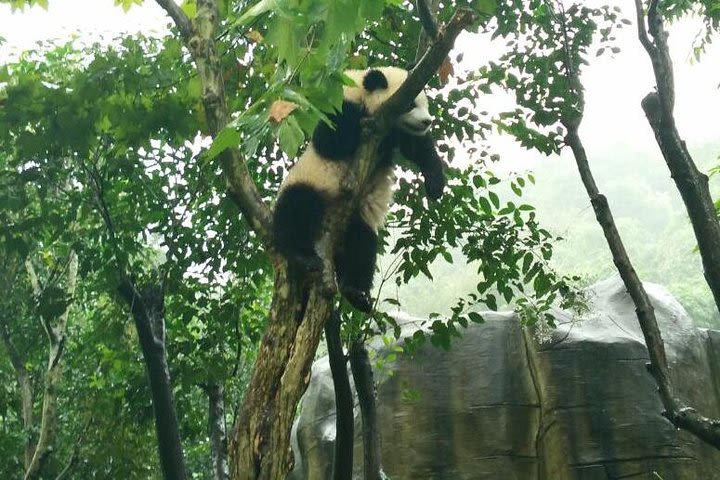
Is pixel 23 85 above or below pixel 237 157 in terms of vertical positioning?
above

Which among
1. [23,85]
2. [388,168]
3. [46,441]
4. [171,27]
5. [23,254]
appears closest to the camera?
[23,85]

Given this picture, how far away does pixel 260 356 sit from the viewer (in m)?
2.63

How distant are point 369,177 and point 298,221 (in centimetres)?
43

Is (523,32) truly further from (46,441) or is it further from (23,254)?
(46,441)

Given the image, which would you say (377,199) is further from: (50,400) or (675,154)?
(50,400)

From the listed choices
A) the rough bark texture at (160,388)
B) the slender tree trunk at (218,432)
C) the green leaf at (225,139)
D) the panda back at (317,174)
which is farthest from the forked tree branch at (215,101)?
the slender tree trunk at (218,432)

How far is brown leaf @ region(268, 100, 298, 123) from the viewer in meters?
1.94

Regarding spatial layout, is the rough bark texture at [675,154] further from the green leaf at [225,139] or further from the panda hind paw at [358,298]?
the green leaf at [225,139]

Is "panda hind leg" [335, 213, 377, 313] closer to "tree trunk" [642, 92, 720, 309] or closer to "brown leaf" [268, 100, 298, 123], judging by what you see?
"tree trunk" [642, 92, 720, 309]

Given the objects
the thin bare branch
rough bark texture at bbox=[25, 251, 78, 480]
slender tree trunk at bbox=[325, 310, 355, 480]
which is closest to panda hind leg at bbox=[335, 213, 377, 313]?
slender tree trunk at bbox=[325, 310, 355, 480]

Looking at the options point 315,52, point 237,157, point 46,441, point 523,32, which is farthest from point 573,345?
point 315,52

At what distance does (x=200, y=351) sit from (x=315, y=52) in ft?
11.2

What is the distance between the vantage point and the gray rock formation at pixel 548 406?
7387mm

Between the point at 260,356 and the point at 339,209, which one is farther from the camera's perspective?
the point at 339,209
